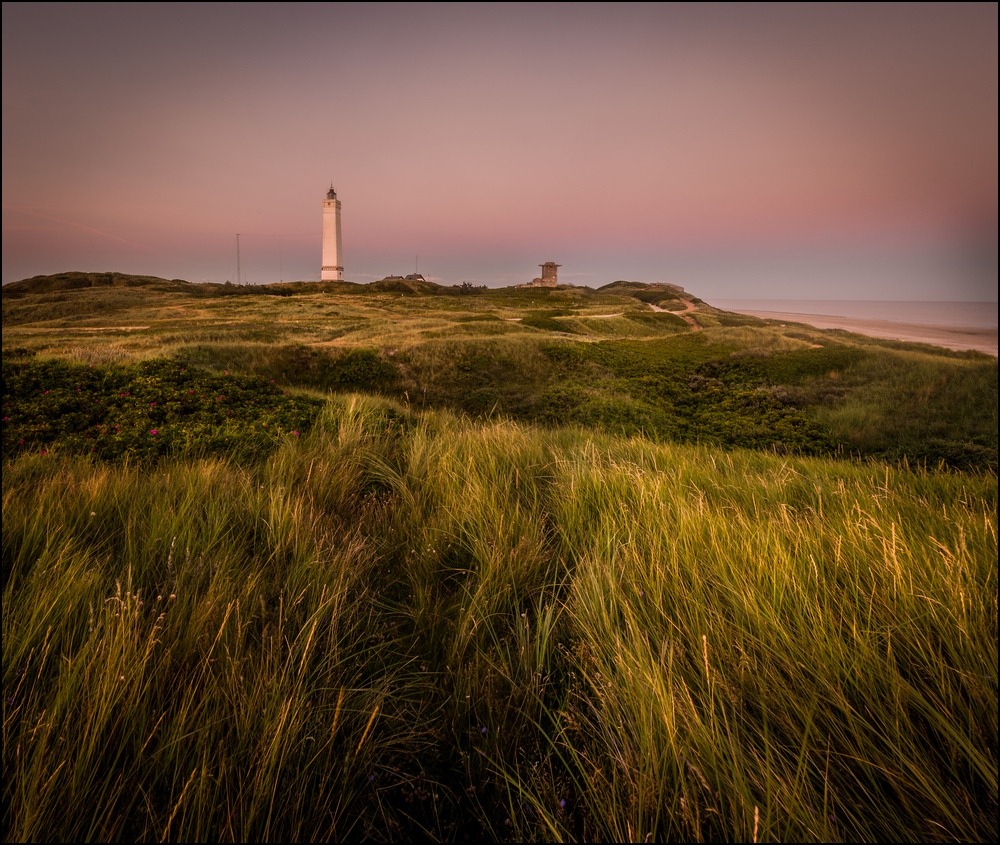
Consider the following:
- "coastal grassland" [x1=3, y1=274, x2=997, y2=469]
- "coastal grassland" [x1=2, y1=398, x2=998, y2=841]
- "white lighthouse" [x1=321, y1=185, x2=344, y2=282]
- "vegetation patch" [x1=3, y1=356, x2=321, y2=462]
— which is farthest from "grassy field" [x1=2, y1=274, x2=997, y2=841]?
"white lighthouse" [x1=321, y1=185, x2=344, y2=282]

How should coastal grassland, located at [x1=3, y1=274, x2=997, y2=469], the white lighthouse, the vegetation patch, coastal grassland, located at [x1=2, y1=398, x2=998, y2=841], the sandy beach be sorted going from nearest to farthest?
coastal grassland, located at [x1=2, y1=398, x2=998, y2=841], the vegetation patch, coastal grassland, located at [x1=3, y1=274, x2=997, y2=469], the sandy beach, the white lighthouse

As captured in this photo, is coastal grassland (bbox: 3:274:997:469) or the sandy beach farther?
the sandy beach

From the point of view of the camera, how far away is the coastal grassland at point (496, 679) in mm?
1051

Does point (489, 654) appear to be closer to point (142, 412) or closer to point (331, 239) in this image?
point (142, 412)

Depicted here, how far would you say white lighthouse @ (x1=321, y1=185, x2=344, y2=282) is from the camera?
3595 inches

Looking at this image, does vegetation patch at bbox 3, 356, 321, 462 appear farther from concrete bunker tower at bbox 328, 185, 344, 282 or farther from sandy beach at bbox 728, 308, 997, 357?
concrete bunker tower at bbox 328, 185, 344, 282

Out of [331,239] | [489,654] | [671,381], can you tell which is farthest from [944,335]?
[331,239]

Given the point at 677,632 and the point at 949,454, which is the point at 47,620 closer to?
the point at 677,632

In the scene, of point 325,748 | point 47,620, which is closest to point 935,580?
point 325,748

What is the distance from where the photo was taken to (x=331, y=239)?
301ft

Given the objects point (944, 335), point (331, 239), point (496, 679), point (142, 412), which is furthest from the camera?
point (331, 239)

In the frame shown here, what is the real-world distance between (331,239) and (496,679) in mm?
104444

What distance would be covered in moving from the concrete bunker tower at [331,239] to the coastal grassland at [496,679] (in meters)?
99.5

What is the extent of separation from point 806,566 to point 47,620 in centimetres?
291
